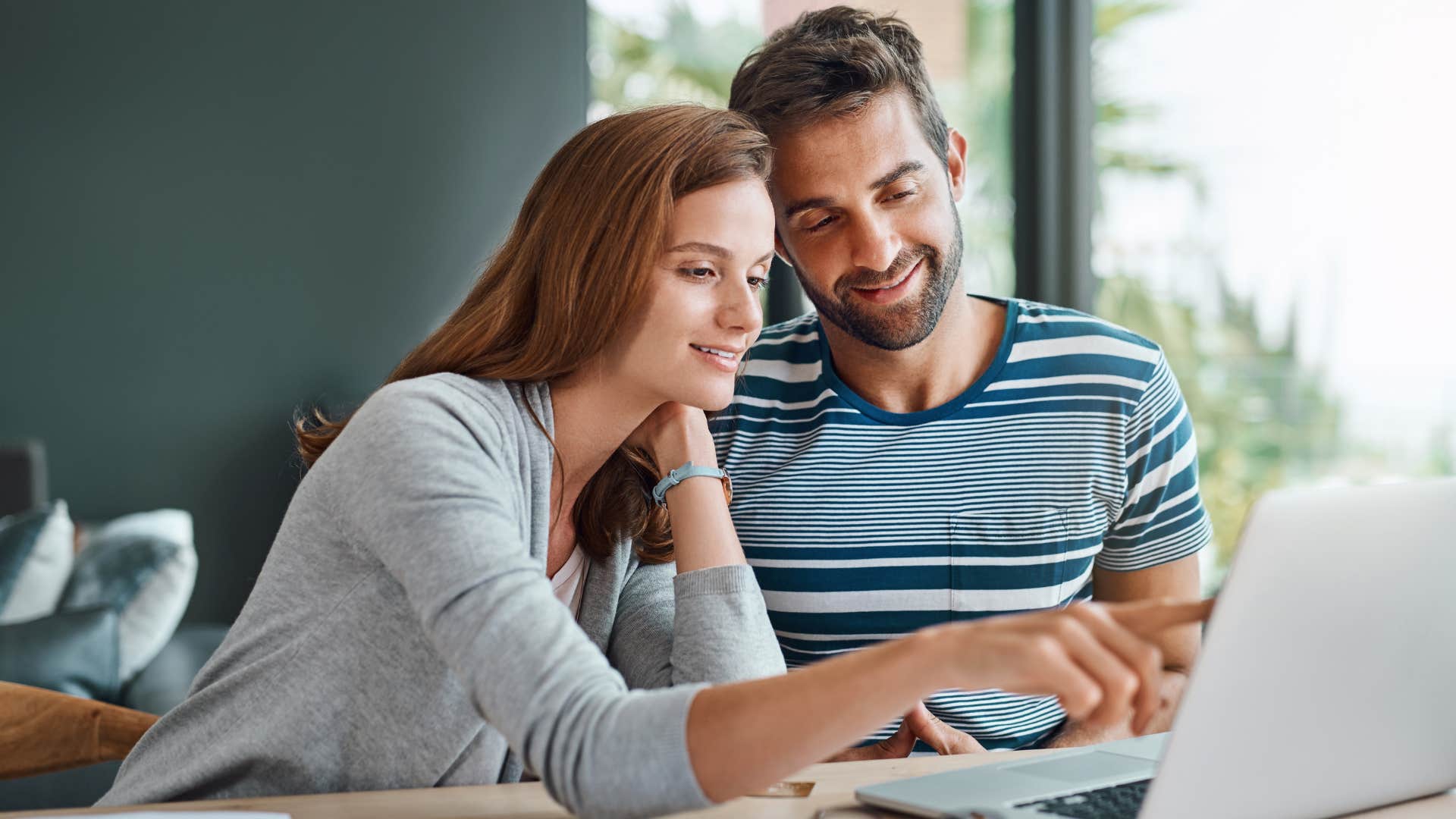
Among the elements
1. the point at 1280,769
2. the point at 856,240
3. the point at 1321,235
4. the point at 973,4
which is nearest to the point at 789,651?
the point at 856,240

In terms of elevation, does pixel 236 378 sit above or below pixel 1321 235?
below

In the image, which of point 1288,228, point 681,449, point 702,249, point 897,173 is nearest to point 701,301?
point 702,249

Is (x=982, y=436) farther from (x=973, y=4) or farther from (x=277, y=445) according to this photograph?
(x=277, y=445)

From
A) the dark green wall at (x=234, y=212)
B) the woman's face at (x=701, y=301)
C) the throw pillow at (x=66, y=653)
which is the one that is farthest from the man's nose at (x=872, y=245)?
the dark green wall at (x=234, y=212)

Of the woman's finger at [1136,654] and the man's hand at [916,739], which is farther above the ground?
the woman's finger at [1136,654]

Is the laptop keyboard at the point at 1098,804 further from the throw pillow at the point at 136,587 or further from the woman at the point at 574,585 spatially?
the throw pillow at the point at 136,587

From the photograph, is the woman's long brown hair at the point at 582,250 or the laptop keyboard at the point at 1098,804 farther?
the woman's long brown hair at the point at 582,250

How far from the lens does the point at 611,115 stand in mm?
1354

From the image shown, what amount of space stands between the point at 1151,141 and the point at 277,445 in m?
2.62

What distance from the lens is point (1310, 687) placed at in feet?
2.70

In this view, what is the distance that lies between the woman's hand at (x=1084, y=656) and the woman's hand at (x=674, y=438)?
26.2 inches

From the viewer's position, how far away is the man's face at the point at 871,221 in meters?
1.58

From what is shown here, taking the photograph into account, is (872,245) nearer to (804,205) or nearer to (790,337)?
(804,205)

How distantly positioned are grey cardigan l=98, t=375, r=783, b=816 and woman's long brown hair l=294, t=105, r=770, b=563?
0.20 feet
